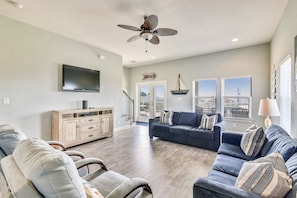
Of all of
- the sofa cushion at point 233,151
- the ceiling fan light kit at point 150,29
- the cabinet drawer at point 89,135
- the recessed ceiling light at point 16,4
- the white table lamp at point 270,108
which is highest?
the recessed ceiling light at point 16,4

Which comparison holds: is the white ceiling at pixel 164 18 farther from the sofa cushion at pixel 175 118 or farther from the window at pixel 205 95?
the sofa cushion at pixel 175 118

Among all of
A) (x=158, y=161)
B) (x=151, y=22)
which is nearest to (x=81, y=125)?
(x=158, y=161)

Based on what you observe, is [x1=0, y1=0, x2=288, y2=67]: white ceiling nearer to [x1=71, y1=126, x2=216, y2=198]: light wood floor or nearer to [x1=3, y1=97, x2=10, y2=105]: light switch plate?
[x1=3, y1=97, x2=10, y2=105]: light switch plate

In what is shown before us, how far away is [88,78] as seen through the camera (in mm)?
4734

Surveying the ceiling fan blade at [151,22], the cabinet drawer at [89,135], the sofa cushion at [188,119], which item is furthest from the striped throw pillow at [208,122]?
the cabinet drawer at [89,135]

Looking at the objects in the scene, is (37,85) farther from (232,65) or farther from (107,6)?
(232,65)

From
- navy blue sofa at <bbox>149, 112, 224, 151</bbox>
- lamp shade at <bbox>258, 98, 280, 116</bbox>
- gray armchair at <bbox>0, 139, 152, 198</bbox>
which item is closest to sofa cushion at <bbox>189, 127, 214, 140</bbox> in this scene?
navy blue sofa at <bbox>149, 112, 224, 151</bbox>

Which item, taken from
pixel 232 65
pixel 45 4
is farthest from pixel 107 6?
pixel 232 65

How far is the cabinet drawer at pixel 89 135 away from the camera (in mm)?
4294

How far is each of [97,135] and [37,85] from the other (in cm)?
205

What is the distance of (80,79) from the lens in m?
4.52

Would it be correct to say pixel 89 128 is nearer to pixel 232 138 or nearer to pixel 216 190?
pixel 232 138

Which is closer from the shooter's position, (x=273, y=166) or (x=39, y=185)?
(x=39, y=185)

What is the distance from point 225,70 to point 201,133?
108 inches
